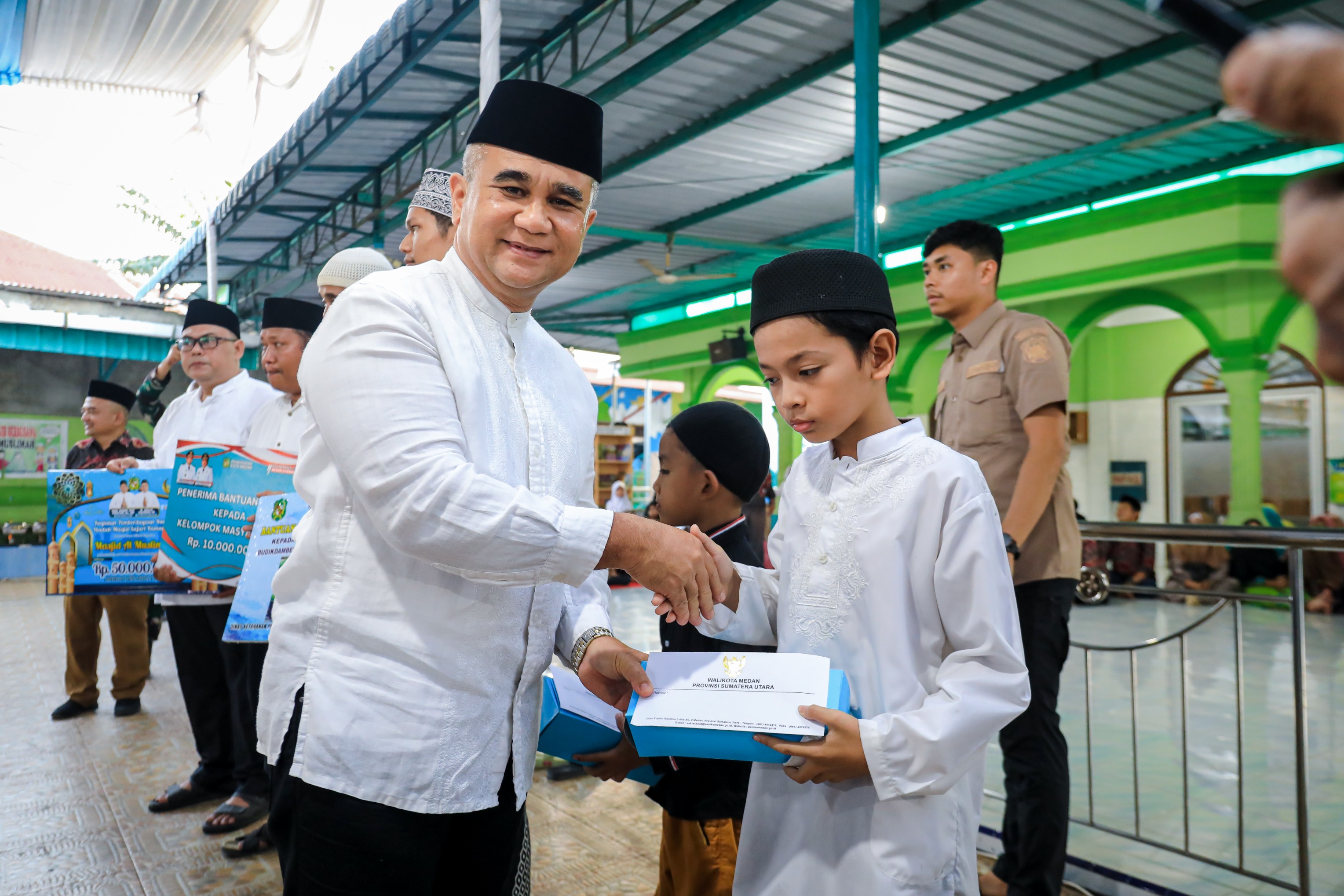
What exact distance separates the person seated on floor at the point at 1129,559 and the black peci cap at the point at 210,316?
1059 centimetres

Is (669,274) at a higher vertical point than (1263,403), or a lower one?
higher

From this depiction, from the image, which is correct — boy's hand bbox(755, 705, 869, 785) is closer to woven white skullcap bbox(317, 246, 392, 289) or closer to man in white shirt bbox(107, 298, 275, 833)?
woven white skullcap bbox(317, 246, 392, 289)

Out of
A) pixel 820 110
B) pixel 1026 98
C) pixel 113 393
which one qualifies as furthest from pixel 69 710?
pixel 1026 98

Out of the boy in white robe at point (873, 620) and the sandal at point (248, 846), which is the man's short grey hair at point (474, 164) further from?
the sandal at point (248, 846)

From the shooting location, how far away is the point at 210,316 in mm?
3586

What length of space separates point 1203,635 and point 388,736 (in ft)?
29.5

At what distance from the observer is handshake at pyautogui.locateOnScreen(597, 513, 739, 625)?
1.19m

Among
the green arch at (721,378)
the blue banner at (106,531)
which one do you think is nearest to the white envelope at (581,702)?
the blue banner at (106,531)

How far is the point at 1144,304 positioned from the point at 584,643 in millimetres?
10318

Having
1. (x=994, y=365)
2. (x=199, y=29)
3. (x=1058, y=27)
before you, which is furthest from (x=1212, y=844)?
(x=199, y=29)

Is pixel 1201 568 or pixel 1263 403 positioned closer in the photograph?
pixel 1201 568

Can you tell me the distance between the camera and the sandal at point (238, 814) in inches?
122

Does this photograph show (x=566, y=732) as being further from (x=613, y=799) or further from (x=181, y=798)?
(x=181, y=798)

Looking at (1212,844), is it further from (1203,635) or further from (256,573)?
(1203,635)
